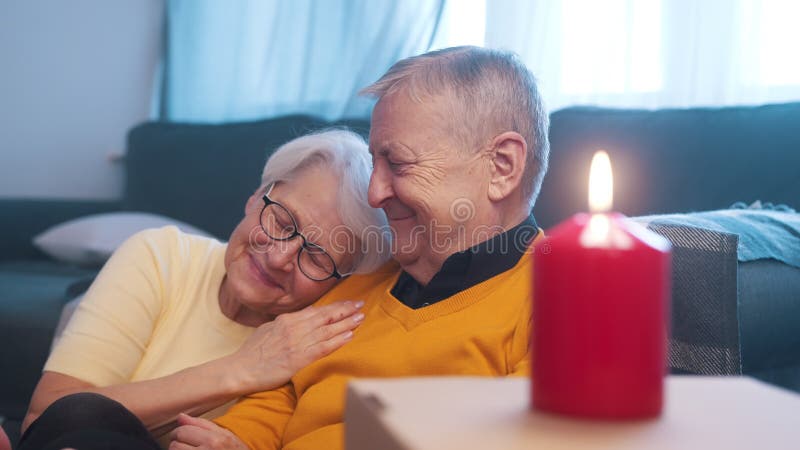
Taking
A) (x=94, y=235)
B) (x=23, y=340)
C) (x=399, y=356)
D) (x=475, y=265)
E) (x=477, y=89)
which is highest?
(x=477, y=89)

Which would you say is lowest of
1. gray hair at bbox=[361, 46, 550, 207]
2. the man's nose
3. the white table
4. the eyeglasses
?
the eyeglasses

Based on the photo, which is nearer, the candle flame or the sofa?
the candle flame

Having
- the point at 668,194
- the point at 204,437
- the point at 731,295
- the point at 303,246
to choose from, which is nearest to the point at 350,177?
the point at 303,246

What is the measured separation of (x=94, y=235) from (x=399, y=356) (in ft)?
7.90

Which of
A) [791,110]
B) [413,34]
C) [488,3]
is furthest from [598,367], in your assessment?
[413,34]

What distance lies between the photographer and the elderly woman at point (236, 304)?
1.32 metres

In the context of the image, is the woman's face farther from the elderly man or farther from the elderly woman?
the elderly man

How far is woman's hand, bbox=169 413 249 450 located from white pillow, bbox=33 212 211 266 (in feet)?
6.98

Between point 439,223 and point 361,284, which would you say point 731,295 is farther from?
point 361,284

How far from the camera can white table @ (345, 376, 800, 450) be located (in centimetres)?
53

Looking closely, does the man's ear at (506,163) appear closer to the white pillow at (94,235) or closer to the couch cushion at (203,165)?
the couch cushion at (203,165)

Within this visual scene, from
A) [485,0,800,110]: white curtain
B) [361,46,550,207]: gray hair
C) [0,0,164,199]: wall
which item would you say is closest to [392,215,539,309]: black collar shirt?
[361,46,550,207]: gray hair

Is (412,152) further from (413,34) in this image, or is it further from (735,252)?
(413,34)

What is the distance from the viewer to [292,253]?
144 cm
